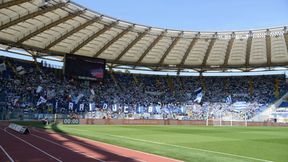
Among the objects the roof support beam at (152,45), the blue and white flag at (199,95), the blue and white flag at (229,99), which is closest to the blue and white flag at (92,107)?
the roof support beam at (152,45)

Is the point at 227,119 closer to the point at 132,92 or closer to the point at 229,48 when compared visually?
the point at 229,48

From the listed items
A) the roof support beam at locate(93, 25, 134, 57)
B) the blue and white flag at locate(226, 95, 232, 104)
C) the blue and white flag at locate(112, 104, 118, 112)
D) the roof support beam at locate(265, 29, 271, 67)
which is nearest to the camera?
the roof support beam at locate(93, 25, 134, 57)

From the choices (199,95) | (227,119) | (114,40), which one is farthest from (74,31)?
(199,95)

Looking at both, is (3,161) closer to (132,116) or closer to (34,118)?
(34,118)

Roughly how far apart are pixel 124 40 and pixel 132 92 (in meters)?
18.5

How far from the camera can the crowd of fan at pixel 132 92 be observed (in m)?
55.1

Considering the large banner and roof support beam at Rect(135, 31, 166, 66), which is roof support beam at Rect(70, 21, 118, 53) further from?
the large banner

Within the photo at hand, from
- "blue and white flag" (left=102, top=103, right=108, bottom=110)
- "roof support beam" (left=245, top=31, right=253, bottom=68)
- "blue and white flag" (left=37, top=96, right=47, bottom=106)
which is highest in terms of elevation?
"roof support beam" (left=245, top=31, right=253, bottom=68)

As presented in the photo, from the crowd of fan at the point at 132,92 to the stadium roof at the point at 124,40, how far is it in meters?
4.66

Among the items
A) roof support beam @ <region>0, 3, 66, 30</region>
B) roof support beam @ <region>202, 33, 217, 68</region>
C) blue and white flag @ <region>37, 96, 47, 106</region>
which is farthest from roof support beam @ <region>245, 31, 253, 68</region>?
blue and white flag @ <region>37, 96, 47, 106</region>

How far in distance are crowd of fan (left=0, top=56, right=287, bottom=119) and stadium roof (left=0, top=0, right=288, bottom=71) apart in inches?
183

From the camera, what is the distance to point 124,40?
53531 mm

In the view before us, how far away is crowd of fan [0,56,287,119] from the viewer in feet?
181

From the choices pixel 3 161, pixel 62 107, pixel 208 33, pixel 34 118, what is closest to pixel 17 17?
pixel 34 118
